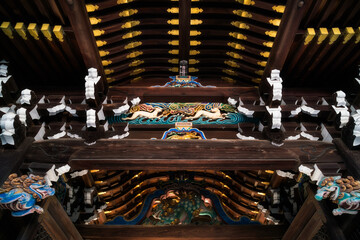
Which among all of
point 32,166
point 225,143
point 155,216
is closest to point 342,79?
point 225,143

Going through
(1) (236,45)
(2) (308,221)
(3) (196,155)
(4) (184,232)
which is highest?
(1) (236,45)

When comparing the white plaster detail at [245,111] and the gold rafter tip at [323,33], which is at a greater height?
the gold rafter tip at [323,33]

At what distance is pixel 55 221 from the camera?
4598 millimetres

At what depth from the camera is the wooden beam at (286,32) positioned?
13.4ft

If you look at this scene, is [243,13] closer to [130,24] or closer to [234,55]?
[234,55]

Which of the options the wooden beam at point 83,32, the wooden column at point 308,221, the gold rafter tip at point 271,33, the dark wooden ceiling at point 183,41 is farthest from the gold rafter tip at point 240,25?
the wooden column at point 308,221

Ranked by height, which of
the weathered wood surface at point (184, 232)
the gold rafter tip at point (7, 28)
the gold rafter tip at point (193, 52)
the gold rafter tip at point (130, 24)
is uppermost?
the gold rafter tip at point (130, 24)

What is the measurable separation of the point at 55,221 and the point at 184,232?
2546 millimetres

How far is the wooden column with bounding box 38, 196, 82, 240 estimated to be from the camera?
4343 millimetres

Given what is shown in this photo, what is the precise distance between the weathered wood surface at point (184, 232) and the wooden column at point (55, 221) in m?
0.96

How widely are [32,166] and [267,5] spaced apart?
4218 millimetres

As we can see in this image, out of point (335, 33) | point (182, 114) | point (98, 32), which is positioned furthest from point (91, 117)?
point (335, 33)

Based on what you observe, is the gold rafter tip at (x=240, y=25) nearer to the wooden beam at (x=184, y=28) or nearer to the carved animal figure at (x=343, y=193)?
the wooden beam at (x=184, y=28)

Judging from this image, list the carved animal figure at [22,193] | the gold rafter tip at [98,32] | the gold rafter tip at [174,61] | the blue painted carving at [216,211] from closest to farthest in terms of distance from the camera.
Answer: the carved animal figure at [22,193], the gold rafter tip at [98,32], the gold rafter tip at [174,61], the blue painted carving at [216,211]
